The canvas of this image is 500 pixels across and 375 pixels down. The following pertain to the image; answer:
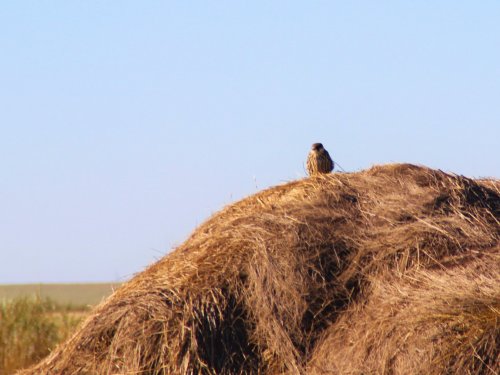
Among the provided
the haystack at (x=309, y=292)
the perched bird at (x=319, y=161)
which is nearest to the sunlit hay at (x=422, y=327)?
the haystack at (x=309, y=292)

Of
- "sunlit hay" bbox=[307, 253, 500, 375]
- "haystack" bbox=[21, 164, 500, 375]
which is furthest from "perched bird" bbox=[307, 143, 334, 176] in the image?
"sunlit hay" bbox=[307, 253, 500, 375]

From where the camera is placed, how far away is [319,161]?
40.3 feet

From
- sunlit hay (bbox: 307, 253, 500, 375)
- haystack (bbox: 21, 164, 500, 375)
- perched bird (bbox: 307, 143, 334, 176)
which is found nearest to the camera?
sunlit hay (bbox: 307, 253, 500, 375)

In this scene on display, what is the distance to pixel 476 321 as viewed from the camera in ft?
25.3

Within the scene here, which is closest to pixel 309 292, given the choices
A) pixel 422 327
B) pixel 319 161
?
pixel 422 327

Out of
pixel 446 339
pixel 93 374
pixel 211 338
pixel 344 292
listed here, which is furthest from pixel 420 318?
pixel 93 374

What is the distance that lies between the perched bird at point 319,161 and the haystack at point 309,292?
244 centimetres

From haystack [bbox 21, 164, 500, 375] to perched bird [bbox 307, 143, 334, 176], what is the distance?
2439mm

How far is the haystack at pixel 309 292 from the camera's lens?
27.2 feet

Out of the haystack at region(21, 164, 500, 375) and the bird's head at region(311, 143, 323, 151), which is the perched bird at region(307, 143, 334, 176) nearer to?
the bird's head at region(311, 143, 323, 151)

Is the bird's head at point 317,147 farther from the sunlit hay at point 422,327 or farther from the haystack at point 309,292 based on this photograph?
the sunlit hay at point 422,327

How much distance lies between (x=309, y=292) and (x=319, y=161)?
11.6 feet

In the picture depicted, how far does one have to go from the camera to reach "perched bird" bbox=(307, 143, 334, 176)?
40.3 feet

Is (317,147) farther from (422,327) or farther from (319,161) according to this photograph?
(422,327)
